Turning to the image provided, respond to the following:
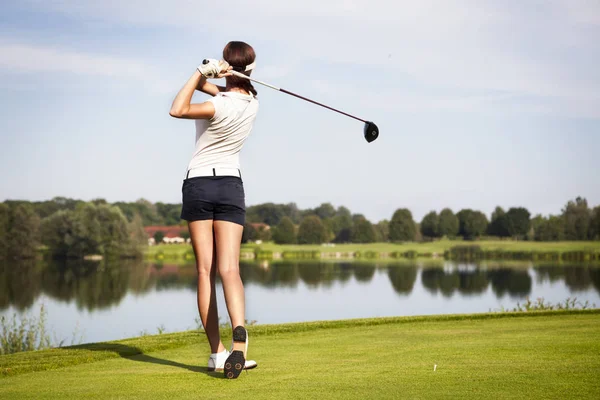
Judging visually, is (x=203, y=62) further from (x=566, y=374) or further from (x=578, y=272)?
(x=578, y=272)

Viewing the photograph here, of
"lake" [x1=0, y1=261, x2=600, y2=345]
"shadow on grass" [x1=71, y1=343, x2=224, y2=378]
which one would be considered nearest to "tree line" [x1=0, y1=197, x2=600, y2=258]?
"lake" [x1=0, y1=261, x2=600, y2=345]

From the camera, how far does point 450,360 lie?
446cm

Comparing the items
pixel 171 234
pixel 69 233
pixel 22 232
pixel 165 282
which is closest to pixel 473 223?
pixel 171 234

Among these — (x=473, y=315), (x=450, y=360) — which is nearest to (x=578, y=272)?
(x=473, y=315)

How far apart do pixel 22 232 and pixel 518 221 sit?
198ft

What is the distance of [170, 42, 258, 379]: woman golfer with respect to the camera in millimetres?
4410

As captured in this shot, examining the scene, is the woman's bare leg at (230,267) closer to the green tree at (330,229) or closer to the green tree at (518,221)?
the green tree at (518,221)

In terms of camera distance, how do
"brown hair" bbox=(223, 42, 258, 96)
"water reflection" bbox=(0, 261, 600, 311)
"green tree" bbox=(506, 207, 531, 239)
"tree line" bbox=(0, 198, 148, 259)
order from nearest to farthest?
"brown hair" bbox=(223, 42, 258, 96) < "water reflection" bbox=(0, 261, 600, 311) < "tree line" bbox=(0, 198, 148, 259) < "green tree" bbox=(506, 207, 531, 239)

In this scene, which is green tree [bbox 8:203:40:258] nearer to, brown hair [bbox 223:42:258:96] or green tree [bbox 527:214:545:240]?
green tree [bbox 527:214:545:240]

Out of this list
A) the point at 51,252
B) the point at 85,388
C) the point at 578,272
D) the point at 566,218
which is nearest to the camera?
the point at 85,388

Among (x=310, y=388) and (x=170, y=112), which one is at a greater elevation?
(x=170, y=112)

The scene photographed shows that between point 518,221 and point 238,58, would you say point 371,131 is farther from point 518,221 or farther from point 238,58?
point 518,221

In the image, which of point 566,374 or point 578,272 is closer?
point 566,374

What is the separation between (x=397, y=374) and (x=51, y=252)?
65301 mm
